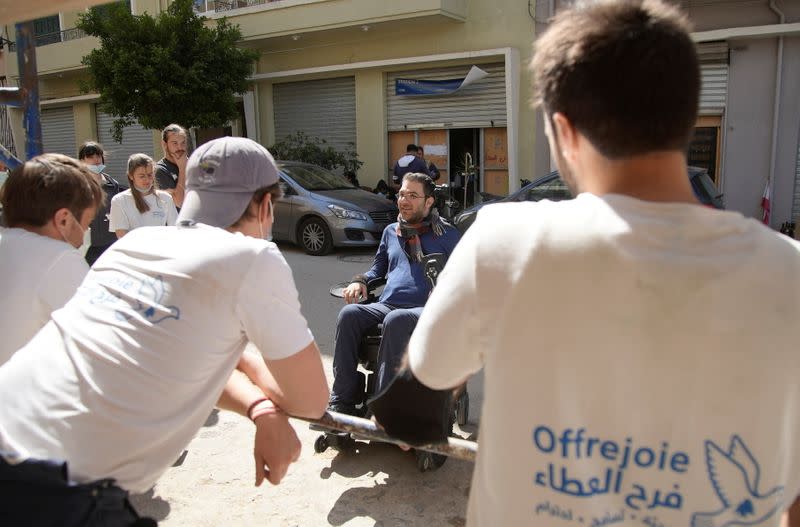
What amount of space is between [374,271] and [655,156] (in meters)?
3.40

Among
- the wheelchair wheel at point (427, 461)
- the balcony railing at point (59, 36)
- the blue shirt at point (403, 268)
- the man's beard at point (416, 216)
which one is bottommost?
the wheelchair wheel at point (427, 461)

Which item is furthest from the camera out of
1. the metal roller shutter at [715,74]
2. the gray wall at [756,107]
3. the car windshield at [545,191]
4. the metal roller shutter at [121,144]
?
the metal roller shutter at [121,144]

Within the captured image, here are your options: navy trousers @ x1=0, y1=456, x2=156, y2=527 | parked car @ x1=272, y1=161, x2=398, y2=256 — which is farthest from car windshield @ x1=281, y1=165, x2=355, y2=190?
navy trousers @ x1=0, y1=456, x2=156, y2=527

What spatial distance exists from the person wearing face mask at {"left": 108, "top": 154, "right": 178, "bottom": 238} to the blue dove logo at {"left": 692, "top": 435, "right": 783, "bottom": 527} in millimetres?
4567

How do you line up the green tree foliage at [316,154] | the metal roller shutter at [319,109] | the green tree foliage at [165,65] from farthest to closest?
the metal roller shutter at [319,109]
the green tree foliage at [316,154]
the green tree foliage at [165,65]

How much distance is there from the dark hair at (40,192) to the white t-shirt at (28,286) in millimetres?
101

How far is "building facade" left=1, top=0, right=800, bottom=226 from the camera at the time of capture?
11312mm

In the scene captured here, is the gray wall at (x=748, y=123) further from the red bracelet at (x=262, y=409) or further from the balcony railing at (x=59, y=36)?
the balcony railing at (x=59, y=36)

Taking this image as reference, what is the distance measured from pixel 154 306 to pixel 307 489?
2.24 meters

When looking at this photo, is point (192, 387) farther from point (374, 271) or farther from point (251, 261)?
point (374, 271)

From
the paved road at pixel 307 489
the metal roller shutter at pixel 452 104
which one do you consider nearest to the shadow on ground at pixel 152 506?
the paved road at pixel 307 489

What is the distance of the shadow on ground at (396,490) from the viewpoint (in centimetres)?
320

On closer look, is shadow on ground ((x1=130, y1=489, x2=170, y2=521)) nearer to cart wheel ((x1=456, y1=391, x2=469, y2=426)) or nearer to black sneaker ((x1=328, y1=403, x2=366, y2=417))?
black sneaker ((x1=328, y1=403, x2=366, y2=417))

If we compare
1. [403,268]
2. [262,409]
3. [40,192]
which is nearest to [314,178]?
[403,268]
